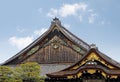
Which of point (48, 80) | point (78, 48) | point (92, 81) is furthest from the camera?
point (78, 48)

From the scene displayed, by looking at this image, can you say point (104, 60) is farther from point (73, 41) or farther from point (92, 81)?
point (73, 41)

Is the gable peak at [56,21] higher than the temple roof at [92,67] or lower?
higher

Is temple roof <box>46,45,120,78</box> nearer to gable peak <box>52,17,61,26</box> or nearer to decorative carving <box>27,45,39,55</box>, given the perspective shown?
decorative carving <box>27,45,39,55</box>

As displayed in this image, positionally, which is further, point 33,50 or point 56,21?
point 56,21

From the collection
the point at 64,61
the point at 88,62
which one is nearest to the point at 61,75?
the point at 88,62

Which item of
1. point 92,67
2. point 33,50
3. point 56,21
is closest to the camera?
point 92,67

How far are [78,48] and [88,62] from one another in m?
4.80

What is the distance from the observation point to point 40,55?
89.7ft

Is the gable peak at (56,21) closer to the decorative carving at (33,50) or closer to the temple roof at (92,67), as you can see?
the decorative carving at (33,50)

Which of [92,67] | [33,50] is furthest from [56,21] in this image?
[92,67]

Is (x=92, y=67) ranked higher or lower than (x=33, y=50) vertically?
lower

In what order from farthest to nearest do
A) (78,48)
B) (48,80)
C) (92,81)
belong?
(78,48)
(48,80)
(92,81)

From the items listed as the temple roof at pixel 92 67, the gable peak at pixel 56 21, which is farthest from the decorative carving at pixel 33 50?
the temple roof at pixel 92 67

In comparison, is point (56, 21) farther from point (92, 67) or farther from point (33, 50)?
point (92, 67)
